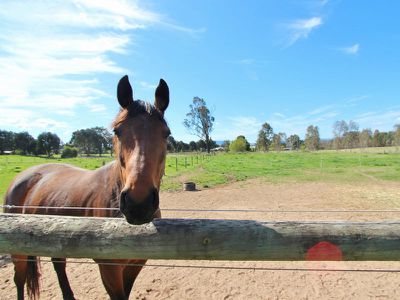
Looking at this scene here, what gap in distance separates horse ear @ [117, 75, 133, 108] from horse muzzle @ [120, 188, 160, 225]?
37.8 inches

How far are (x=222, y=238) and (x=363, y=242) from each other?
2.80 feet

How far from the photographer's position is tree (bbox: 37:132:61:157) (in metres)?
74.8

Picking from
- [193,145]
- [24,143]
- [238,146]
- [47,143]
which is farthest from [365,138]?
[24,143]

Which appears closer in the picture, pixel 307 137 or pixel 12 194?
pixel 12 194

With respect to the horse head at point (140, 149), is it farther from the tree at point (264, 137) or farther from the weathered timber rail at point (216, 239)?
the tree at point (264, 137)

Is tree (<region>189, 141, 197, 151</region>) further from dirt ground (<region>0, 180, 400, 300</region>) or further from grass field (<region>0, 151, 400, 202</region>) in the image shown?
dirt ground (<region>0, 180, 400, 300</region>)

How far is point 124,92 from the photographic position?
2312 millimetres

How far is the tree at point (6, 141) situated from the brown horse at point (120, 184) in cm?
8812

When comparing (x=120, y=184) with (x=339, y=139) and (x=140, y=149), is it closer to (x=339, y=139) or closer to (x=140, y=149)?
(x=140, y=149)

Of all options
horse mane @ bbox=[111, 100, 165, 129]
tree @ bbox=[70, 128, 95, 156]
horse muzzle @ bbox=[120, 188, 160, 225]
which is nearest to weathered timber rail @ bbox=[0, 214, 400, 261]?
horse muzzle @ bbox=[120, 188, 160, 225]

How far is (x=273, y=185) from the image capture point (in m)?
15.7

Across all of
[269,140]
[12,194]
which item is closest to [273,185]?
[12,194]

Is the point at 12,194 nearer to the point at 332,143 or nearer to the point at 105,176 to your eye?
the point at 105,176

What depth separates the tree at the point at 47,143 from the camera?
74.8 meters
